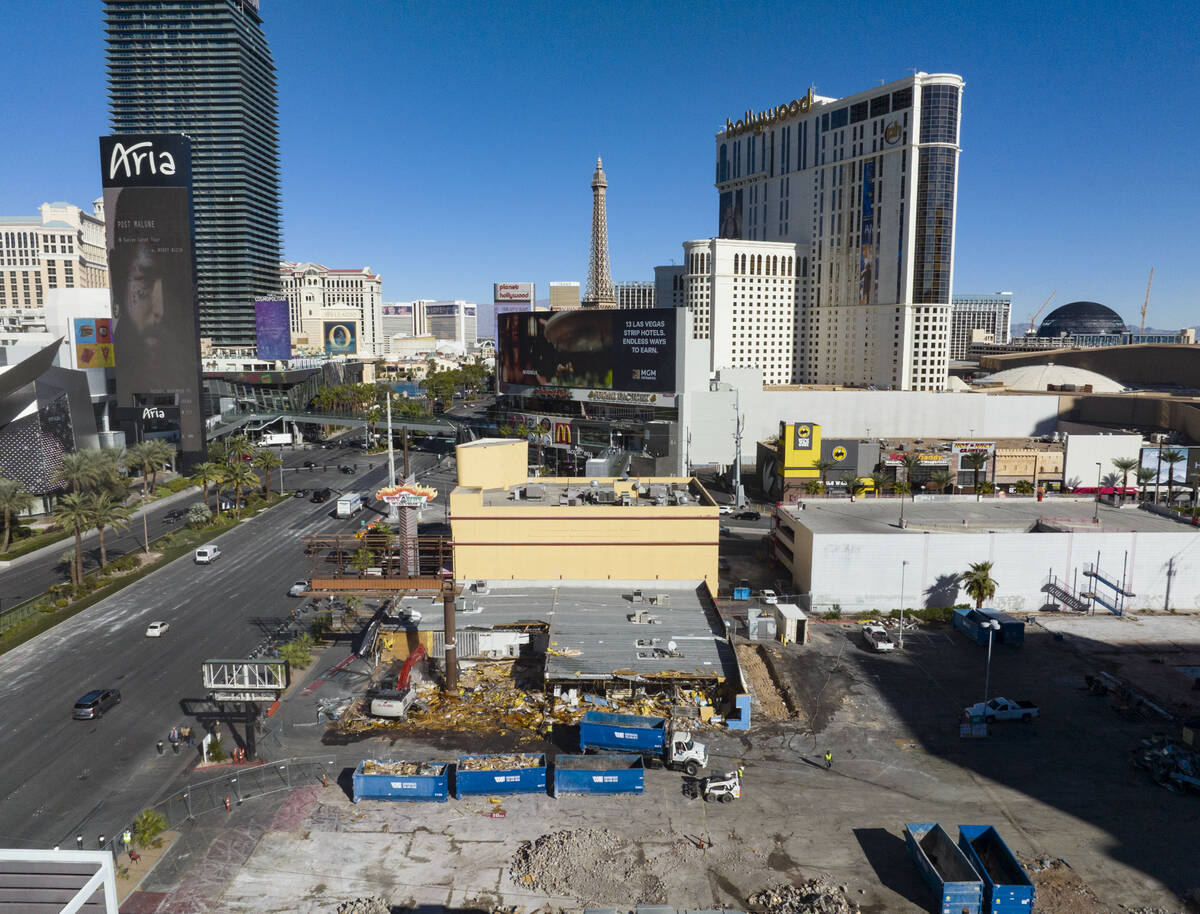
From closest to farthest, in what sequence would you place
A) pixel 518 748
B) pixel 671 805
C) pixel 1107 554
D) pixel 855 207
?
pixel 671 805, pixel 518 748, pixel 1107 554, pixel 855 207

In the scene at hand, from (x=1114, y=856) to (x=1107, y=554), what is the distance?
29.9m

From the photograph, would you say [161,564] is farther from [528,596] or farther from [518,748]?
[518,748]

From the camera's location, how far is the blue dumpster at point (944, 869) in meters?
22.0

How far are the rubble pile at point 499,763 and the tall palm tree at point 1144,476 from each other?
6900 centimetres

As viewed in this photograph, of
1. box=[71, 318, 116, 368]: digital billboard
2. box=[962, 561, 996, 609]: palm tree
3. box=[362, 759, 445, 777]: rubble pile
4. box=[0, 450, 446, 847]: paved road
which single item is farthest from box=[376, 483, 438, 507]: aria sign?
box=[71, 318, 116, 368]: digital billboard

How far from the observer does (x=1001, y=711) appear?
34500 millimetres

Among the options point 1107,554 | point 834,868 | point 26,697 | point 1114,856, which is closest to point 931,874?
point 834,868

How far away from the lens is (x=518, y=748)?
103 ft

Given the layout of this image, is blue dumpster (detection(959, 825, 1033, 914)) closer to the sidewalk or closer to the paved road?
the paved road

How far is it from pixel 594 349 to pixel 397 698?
65.3m

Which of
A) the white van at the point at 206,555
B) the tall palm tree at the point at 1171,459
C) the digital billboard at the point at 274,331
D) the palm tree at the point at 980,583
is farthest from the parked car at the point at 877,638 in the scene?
the digital billboard at the point at 274,331

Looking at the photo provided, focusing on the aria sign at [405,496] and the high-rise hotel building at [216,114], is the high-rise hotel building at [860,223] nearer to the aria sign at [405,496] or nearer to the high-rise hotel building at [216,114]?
the aria sign at [405,496]

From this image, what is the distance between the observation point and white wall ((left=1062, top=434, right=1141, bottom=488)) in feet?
265

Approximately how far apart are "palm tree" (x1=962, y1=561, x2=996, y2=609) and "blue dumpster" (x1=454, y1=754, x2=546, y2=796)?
3067 centimetres
